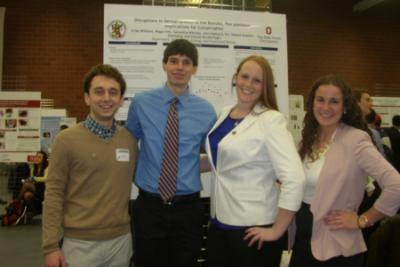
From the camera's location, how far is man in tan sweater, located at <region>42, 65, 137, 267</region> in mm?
1801

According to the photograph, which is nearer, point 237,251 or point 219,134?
point 237,251

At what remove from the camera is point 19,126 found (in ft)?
20.4

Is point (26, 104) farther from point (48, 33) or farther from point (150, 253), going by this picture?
point (150, 253)

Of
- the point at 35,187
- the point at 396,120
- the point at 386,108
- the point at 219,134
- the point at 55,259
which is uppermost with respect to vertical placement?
the point at 386,108

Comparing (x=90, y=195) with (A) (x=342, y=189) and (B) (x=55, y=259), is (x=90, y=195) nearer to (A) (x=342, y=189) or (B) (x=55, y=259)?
(B) (x=55, y=259)

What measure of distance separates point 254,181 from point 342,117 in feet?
1.82

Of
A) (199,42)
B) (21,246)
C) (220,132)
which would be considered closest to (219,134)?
(220,132)

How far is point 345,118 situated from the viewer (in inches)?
75.6

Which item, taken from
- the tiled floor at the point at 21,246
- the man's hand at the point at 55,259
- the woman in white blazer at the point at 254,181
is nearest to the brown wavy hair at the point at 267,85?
the woman in white blazer at the point at 254,181

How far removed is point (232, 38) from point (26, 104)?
4.15 meters

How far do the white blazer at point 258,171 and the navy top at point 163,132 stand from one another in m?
0.28

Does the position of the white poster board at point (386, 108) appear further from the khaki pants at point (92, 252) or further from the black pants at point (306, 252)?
the khaki pants at point (92, 252)

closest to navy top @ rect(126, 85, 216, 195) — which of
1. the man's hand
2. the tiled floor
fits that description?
the man's hand

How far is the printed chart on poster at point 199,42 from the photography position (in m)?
3.20
